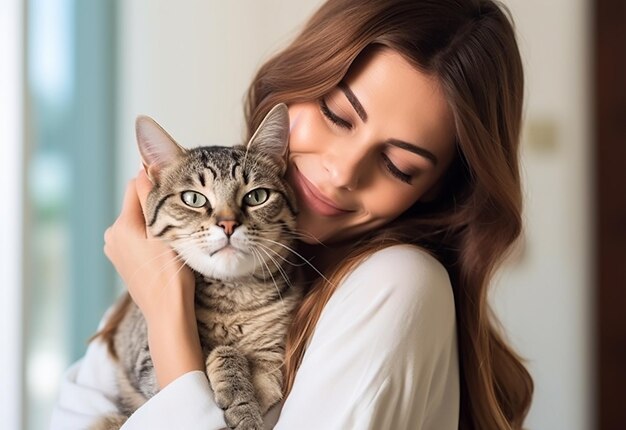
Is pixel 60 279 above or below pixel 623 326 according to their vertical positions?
above

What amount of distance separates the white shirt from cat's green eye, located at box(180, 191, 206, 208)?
11.8 inches

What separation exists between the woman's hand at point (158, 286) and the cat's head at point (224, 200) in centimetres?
3

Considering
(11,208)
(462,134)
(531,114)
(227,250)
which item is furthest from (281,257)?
(531,114)

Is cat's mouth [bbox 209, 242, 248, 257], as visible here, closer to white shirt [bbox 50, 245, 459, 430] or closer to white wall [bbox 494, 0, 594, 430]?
white shirt [bbox 50, 245, 459, 430]

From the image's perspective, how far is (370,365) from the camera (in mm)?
932

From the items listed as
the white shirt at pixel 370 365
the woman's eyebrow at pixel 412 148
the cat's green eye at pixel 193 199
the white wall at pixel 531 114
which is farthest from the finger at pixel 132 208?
the white wall at pixel 531 114

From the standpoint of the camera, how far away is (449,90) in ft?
3.71

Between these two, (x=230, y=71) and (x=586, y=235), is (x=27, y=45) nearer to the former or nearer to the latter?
(x=230, y=71)

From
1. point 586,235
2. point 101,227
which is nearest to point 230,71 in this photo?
point 101,227

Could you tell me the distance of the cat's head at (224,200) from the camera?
3.61ft

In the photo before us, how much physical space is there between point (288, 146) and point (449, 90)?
0.31 m

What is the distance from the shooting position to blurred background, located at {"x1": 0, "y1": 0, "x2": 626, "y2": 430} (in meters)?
1.64

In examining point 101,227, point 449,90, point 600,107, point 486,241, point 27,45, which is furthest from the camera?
point 600,107

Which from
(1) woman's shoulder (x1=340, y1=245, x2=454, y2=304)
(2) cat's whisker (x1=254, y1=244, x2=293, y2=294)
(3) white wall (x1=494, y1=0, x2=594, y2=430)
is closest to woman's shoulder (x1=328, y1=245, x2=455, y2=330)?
(1) woman's shoulder (x1=340, y1=245, x2=454, y2=304)
